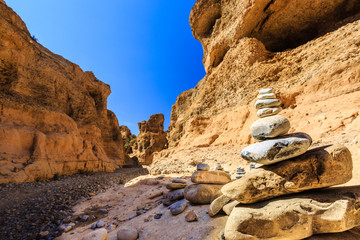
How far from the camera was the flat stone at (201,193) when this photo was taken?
Result: 391 centimetres

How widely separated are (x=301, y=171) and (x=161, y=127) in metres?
42.3

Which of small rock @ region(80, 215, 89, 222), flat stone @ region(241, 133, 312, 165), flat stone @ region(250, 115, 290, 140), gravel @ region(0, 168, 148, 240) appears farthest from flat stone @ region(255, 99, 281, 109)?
gravel @ region(0, 168, 148, 240)

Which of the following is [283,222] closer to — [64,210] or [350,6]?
[64,210]

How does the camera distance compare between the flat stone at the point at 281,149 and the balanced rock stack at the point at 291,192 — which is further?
the flat stone at the point at 281,149

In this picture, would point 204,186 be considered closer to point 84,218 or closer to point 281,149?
point 281,149

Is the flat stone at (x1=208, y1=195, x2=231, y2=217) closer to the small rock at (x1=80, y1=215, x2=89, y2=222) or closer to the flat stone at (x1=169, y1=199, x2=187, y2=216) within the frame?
the flat stone at (x1=169, y1=199, x2=187, y2=216)

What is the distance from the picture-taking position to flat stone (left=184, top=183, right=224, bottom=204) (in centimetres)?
391

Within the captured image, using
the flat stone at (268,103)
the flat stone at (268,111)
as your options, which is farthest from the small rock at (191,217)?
the flat stone at (268,103)

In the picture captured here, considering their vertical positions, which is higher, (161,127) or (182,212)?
(161,127)

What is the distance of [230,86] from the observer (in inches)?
624

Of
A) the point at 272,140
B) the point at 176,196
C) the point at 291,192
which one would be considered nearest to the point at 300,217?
the point at 291,192

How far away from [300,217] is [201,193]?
2.25 meters

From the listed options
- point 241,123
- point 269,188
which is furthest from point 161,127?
point 269,188

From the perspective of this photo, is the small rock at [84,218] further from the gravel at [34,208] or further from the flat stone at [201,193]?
the flat stone at [201,193]
